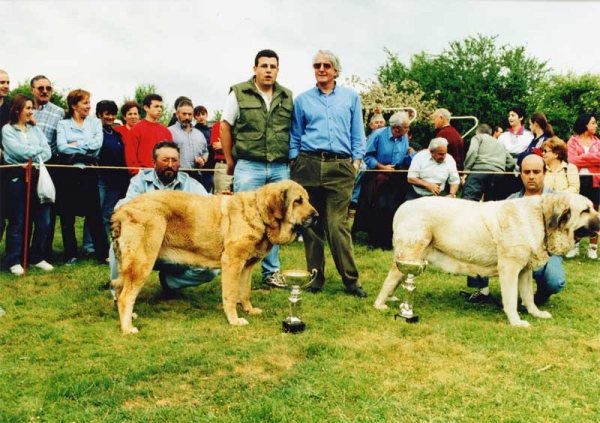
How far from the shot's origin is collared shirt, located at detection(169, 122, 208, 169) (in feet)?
27.0

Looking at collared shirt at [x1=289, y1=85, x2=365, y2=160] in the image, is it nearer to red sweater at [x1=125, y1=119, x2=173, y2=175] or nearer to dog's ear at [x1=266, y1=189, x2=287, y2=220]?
dog's ear at [x1=266, y1=189, x2=287, y2=220]

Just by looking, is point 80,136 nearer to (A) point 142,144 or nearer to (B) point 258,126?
(A) point 142,144

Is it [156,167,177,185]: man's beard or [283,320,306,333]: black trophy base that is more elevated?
[156,167,177,185]: man's beard

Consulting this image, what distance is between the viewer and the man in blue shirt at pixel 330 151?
5.84 metres

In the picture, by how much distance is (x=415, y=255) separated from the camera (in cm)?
514

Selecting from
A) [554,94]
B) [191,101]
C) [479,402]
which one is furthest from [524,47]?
[479,402]

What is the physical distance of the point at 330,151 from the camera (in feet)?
19.2

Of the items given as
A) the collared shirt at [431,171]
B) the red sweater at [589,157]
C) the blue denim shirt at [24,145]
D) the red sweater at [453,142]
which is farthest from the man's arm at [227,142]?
the red sweater at [589,157]

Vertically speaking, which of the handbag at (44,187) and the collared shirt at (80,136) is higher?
the collared shirt at (80,136)

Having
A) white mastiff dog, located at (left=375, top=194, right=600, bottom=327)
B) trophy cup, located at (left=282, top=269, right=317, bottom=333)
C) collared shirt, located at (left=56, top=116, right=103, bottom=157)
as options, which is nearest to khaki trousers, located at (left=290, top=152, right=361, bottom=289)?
white mastiff dog, located at (left=375, top=194, right=600, bottom=327)

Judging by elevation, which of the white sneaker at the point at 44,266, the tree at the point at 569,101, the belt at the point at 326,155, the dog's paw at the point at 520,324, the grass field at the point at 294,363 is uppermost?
the tree at the point at 569,101

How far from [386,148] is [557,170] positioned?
2.87 meters

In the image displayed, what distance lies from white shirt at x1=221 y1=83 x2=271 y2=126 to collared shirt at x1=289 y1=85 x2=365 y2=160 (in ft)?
1.23

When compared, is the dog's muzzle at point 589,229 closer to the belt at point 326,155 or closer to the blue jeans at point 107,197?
the belt at point 326,155
